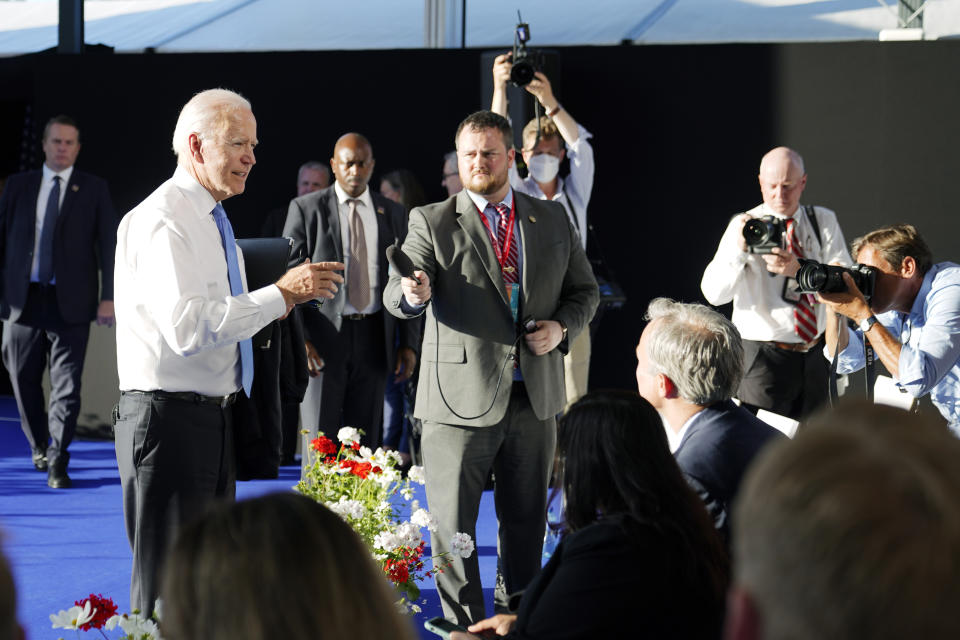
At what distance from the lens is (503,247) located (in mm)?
3398

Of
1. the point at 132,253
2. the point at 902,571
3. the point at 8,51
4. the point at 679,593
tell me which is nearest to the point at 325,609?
the point at 902,571

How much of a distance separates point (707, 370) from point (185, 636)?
5.50ft

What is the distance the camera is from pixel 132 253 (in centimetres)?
264

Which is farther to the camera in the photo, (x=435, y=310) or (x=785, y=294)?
(x=785, y=294)

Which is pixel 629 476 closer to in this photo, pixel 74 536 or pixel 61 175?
pixel 74 536

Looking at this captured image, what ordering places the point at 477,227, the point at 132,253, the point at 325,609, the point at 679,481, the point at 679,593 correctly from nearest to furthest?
the point at 325,609 < the point at 679,593 < the point at 679,481 < the point at 132,253 < the point at 477,227

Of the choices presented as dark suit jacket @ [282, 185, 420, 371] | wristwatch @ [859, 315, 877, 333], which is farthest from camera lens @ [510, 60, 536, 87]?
wristwatch @ [859, 315, 877, 333]

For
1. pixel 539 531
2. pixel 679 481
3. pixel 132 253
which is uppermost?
pixel 132 253

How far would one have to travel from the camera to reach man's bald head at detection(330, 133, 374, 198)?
4988mm

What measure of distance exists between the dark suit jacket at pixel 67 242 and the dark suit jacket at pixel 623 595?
4.31 m

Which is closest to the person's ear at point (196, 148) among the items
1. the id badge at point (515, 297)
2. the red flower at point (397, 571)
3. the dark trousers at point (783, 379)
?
the id badge at point (515, 297)

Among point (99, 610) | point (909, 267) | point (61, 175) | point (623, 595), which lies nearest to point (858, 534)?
point (623, 595)

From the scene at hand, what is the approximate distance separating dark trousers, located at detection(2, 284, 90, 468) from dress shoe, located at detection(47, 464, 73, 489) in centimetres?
3

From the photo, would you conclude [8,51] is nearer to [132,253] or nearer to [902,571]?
[132,253]
